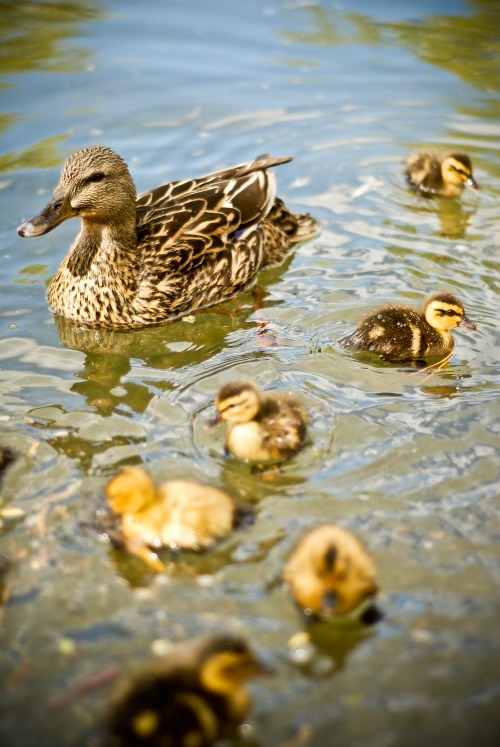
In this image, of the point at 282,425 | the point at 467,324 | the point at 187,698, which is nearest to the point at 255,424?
the point at 282,425

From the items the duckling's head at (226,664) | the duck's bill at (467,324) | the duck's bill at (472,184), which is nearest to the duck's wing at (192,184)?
the duck's bill at (472,184)

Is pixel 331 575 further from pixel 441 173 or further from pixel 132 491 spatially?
pixel 441 173

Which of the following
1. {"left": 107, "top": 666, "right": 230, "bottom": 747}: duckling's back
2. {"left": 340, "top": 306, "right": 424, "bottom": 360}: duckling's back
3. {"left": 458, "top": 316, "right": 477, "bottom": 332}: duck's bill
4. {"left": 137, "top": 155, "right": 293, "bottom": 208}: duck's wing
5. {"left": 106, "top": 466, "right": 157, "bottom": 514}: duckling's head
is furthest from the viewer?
{"left": 137, "top": 155, "right": 293, "bottom": 208}: duck's wing

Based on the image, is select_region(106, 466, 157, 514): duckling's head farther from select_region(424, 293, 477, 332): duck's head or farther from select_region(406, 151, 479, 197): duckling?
select_region(406, 151, 479, 197): duckling

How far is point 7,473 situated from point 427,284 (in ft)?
9.72

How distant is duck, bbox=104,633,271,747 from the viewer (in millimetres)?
2637

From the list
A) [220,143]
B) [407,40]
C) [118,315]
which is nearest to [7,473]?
[118,315]

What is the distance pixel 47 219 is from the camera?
491 cm

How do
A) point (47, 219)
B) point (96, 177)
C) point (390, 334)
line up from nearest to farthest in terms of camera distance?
1. point (390, 334)
2. point (47, 219)
3. point (96, 177)

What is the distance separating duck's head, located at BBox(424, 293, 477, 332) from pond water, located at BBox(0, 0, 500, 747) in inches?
9.3

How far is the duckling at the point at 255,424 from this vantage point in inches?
149

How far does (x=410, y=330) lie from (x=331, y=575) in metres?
1.97

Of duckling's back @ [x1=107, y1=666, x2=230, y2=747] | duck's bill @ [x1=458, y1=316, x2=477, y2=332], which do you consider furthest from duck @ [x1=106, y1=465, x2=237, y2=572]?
duck's bill @ [x1=458, y1=316, x2=477, y2=332]

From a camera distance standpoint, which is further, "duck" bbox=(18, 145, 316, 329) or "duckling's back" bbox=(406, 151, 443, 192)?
"duckling's back" bbox=(406, 151, 443, 192)
